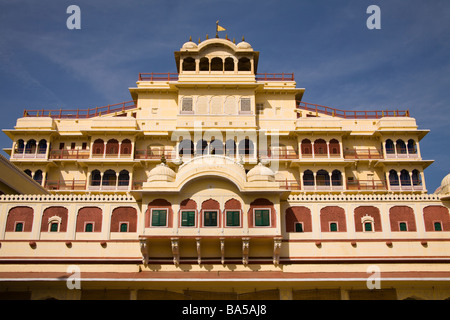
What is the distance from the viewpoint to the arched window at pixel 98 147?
147 feet

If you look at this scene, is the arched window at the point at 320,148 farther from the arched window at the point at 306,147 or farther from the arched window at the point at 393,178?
the arched window at the point at 393,178

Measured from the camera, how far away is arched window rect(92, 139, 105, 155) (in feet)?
147

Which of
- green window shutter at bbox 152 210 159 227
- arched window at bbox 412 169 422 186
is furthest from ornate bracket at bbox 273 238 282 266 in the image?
arched window at bbox 412 169 422 186

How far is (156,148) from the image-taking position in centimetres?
4581

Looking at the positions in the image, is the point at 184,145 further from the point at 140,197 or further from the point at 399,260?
the point at 399,260

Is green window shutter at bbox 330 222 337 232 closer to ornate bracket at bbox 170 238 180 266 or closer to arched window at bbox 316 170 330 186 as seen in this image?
ornate bracket at bbox 170 238 180 266

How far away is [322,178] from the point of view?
4416cm

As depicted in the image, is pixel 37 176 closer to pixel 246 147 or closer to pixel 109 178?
pixel 109 178

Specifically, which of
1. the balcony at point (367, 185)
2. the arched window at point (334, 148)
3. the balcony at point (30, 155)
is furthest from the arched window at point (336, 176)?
the balcony at point (30, 155)

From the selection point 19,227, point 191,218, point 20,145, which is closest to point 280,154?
point 191,218

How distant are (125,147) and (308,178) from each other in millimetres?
17054

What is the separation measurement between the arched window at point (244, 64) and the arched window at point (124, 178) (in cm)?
1598

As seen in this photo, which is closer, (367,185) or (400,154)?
(367,185)

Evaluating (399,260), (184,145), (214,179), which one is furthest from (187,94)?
(399,260)
